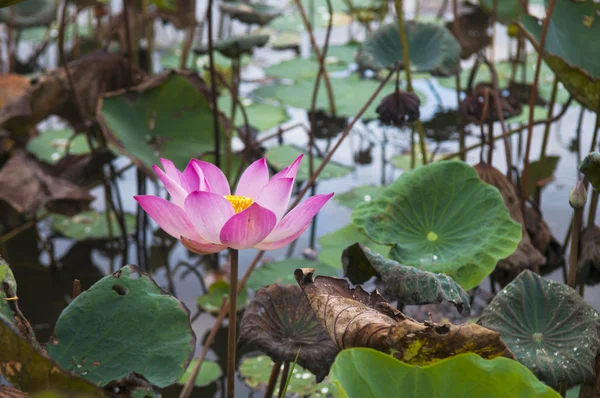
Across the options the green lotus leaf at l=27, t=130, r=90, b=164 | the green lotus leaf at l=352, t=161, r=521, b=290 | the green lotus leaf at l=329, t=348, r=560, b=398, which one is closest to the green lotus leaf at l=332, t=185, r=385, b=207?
the green lotus leaf at l=352, t=161, r=521, b=290

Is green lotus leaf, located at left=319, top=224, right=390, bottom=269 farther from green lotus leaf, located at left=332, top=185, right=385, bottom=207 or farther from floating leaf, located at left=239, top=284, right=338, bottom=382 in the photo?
floating leaf, located at left=239, top=284, right=338, bottom=382

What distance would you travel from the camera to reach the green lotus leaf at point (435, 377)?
70 centimetres

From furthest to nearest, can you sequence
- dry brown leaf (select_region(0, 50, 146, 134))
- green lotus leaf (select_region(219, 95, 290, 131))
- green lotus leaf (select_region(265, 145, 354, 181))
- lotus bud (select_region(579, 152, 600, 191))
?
green lotus leaf (select_region(219, 95, 290, 131))
green lotus leaf (select_region(265, 145, 354, 181))
dry brown leaf (select_region(0, 50, 146, 134))
lotus bud (select_region(579, 152, 600, 191))

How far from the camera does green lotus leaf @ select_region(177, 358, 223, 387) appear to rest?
56.6 inches

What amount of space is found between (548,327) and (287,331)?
372mm

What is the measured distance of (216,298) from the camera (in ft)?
5.49

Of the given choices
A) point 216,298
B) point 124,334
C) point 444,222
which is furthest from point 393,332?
point 216,298

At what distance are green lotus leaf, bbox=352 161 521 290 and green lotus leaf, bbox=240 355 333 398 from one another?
1.05 feet

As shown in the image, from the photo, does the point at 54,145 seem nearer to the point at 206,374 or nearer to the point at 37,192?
the point at 37,192

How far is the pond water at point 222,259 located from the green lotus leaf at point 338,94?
8cm

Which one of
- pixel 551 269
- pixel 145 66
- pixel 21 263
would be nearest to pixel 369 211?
pixel 551 269

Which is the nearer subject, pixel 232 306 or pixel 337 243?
pixel 232 306

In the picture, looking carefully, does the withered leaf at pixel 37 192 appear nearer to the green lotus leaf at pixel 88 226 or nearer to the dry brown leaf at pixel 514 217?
the green lotus leaf at pixel 88 226

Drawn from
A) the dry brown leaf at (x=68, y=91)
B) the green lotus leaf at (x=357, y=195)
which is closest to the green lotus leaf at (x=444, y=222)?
the green lotus leaf at (x=357, y=195)
